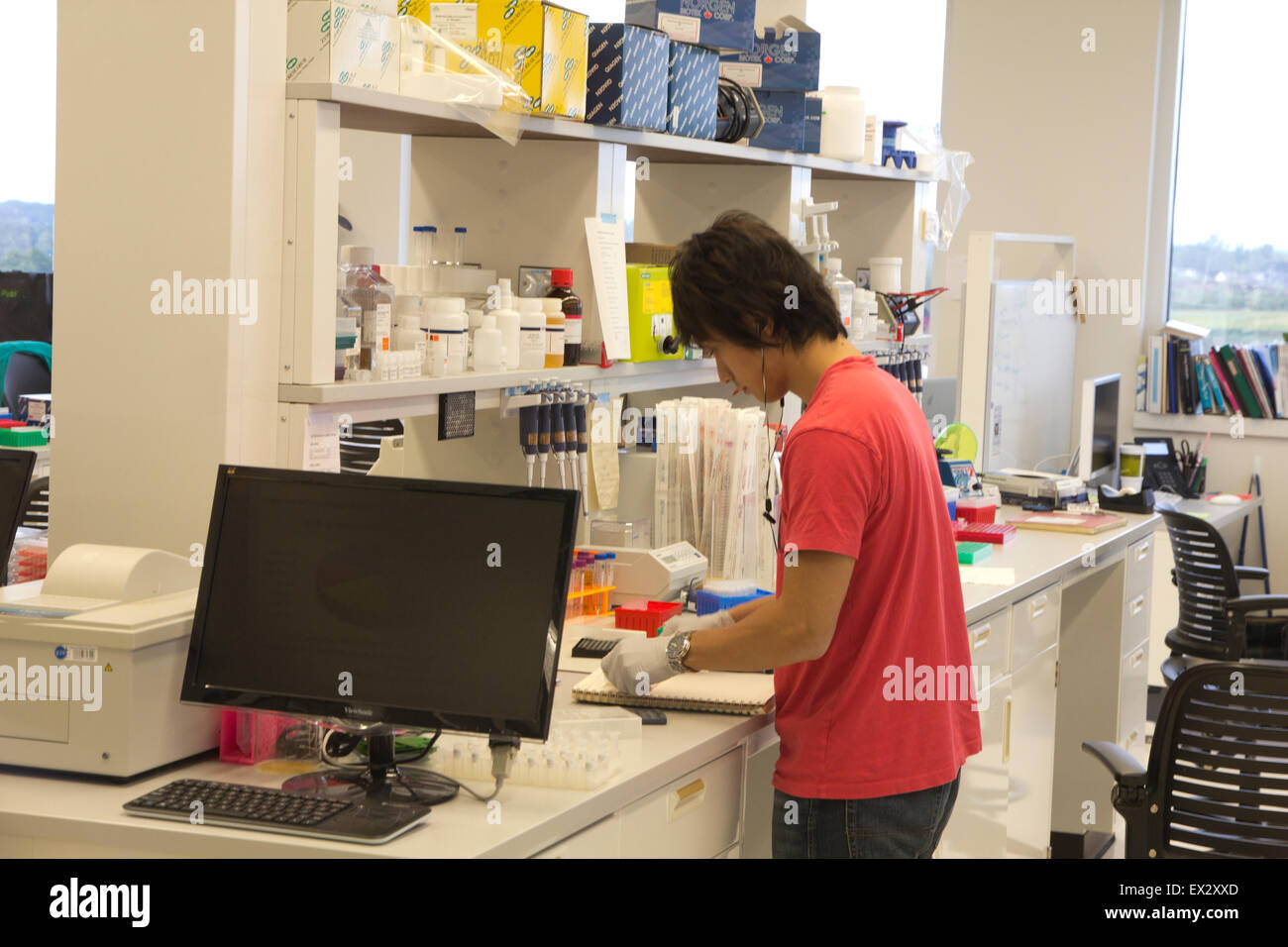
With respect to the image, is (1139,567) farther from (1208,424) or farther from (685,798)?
(685,798)

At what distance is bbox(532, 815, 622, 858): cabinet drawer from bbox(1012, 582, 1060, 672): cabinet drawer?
166cm

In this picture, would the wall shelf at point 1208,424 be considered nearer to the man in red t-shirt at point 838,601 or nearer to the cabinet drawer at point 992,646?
the cabinet drawer at point 992,646

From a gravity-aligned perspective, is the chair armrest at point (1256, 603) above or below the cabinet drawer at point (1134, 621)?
above

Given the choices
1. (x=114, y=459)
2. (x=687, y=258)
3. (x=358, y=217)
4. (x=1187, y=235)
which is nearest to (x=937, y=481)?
(x=687, y=258)

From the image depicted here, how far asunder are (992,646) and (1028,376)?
2747 mm

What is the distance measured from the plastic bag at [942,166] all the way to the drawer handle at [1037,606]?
1.50 metres

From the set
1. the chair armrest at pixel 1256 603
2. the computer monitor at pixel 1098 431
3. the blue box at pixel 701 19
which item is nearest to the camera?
the blue box at pixel 701 19

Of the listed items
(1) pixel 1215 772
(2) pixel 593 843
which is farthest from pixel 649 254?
(2) pixel 593 843

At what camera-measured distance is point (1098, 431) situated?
5.20 m

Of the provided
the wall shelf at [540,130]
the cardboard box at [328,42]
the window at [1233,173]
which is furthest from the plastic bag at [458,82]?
the window at [1233,173]

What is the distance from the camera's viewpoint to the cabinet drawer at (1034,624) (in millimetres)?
3219

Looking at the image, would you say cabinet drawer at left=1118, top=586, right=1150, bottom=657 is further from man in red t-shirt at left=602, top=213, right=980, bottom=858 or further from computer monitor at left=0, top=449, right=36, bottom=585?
computer monitor at left=0, top=449, right=36, bottom=585

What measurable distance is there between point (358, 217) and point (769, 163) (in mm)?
3926

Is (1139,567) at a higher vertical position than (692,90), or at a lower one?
lower
